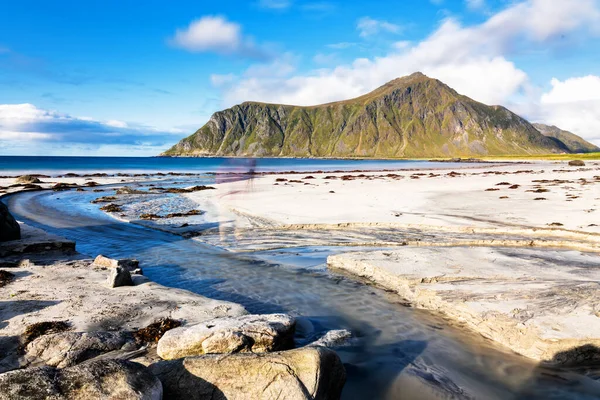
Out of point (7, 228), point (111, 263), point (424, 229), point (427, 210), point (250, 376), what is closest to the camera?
point (250, 376)

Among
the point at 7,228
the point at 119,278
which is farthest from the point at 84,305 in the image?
the point at 7,228

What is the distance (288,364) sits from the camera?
5.35m

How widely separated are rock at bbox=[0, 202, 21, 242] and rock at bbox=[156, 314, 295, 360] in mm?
11592

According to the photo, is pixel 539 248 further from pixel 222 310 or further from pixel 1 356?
pixel 1 356

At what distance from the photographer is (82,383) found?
14.4 ft

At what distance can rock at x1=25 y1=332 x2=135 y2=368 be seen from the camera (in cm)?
655

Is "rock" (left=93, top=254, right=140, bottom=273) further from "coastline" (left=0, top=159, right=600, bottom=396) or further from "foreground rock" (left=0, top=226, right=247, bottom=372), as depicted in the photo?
"coastline" (left=0, top=159, right=600, bottom=396)

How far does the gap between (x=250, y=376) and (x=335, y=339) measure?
3247 millimetres

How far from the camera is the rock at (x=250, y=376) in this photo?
16.9ft

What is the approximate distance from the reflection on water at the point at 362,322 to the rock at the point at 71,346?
3.48 metres

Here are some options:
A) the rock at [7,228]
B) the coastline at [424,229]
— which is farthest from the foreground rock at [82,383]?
the rock at [7,228]

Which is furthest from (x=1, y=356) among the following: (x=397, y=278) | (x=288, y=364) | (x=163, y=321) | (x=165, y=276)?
(x=397, y=278)

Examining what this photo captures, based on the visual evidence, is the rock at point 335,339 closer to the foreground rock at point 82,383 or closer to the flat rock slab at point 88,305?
the flat rock slab at point 88,305

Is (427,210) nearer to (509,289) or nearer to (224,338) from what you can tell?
(509,289)
